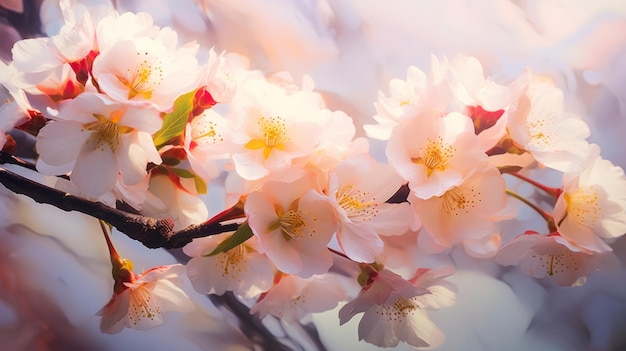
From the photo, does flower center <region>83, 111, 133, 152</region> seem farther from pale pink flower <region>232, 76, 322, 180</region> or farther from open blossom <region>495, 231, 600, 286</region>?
open blossom <region>495, 231, 600, 286</region>

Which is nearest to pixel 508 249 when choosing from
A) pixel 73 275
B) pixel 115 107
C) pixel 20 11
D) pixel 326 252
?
pixel 326 252

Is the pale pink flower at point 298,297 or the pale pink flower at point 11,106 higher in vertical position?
the pale pink flower at point 11,106

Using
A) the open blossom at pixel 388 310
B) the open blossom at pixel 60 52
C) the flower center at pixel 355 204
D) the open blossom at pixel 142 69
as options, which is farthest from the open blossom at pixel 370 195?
the open blossom at pixel 60 52

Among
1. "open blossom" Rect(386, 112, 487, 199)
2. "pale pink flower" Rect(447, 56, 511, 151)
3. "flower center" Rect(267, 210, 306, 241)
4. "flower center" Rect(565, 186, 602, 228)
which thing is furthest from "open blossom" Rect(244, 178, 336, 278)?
"flower center" Rect(565, 186, 602, 228)

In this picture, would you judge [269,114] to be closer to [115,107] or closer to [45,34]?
[115,107]

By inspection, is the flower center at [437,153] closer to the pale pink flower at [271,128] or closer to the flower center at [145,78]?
the pale pink flower at [271,128]

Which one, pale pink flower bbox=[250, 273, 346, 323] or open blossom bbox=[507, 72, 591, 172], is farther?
pale pink flower bbox=[250, 273, 346, 323]

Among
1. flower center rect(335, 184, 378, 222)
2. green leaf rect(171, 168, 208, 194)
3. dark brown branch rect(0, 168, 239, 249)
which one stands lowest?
dark brown branch rect(0, 168, 239, 249)

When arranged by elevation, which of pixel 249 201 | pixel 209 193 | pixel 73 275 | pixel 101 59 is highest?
pixel 101 59
